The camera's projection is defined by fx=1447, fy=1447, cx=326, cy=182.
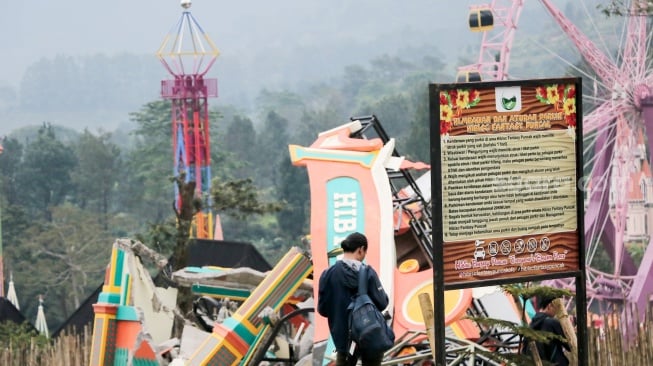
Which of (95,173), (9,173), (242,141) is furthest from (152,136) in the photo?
(9,173)

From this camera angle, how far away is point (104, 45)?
176 meters

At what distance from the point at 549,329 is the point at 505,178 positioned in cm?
115

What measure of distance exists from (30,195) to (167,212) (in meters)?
7.09

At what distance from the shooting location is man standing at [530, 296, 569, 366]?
8.09 meters

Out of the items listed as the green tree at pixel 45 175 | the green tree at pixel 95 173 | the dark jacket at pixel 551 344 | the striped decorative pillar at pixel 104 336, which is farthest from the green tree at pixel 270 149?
the dark jacket at pixel 551 344

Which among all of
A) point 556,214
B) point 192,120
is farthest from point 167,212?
point 556,214

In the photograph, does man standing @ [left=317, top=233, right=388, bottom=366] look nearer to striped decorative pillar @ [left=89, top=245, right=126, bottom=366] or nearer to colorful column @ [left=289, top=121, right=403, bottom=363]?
colorful column @ [left=289, top=121, right=403, bottom=363]

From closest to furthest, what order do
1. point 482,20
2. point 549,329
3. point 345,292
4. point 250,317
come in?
point 345,292, point 549,329, point 250,317, point 482,20

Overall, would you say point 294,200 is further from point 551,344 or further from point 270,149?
point 551,344

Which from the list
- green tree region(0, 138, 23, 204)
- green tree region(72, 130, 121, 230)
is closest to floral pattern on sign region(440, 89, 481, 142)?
green tree region(72, 130, 121, 230)

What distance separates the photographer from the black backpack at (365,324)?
7102 mm

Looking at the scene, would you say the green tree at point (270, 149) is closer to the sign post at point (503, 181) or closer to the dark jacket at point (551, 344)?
the dark jacket at point (551, 344)

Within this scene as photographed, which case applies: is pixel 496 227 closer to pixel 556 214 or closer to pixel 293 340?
pixel 556 214

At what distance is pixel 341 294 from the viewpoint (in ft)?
23.8
